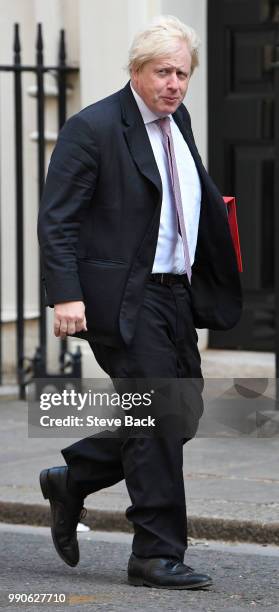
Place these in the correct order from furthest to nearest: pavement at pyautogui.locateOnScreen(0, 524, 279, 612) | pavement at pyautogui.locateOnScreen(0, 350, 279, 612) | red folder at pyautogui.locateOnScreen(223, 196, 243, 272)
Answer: red folder at pyautogui.locateOnScreen(223, 196, 243, 272) < pavement at pyautogui.locateOnScreen(0, 350, 279, 612) < pavement at pyautogui.locateOnScreen(0, 524, 279, 612)

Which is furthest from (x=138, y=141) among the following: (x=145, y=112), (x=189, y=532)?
(x=189, y=532)

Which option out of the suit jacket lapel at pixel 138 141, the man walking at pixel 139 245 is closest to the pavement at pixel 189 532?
the man walking at pixel 139 245

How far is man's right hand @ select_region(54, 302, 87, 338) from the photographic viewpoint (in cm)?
494

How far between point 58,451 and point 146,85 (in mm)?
2956

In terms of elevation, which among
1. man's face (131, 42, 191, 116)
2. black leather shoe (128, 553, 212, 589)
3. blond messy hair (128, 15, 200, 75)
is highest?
blond messy hair (128, 15, 200, 75)

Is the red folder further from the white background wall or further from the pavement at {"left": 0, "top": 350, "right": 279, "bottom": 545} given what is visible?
the white background wall

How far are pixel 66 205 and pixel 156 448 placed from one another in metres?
0.82

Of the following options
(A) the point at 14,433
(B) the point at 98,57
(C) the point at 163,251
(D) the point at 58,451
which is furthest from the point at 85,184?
(B) the point at 98,57

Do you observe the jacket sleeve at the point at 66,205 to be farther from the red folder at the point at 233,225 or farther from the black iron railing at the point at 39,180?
the black iron railing at the point at 39,180

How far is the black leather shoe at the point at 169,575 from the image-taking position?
16.4 feet

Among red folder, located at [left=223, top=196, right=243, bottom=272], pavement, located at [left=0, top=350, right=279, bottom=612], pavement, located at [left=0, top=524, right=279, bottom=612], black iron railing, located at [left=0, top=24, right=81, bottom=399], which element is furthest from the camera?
black iron railing, located at [left=0, top=24, right=81, bottom=399]

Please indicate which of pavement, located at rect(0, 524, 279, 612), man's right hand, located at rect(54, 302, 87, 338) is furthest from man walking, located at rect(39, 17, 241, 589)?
pavement, located at rect(0, 524, 279, 612)

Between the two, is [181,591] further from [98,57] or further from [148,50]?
[98,57]

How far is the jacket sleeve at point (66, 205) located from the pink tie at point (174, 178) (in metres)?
0.26
